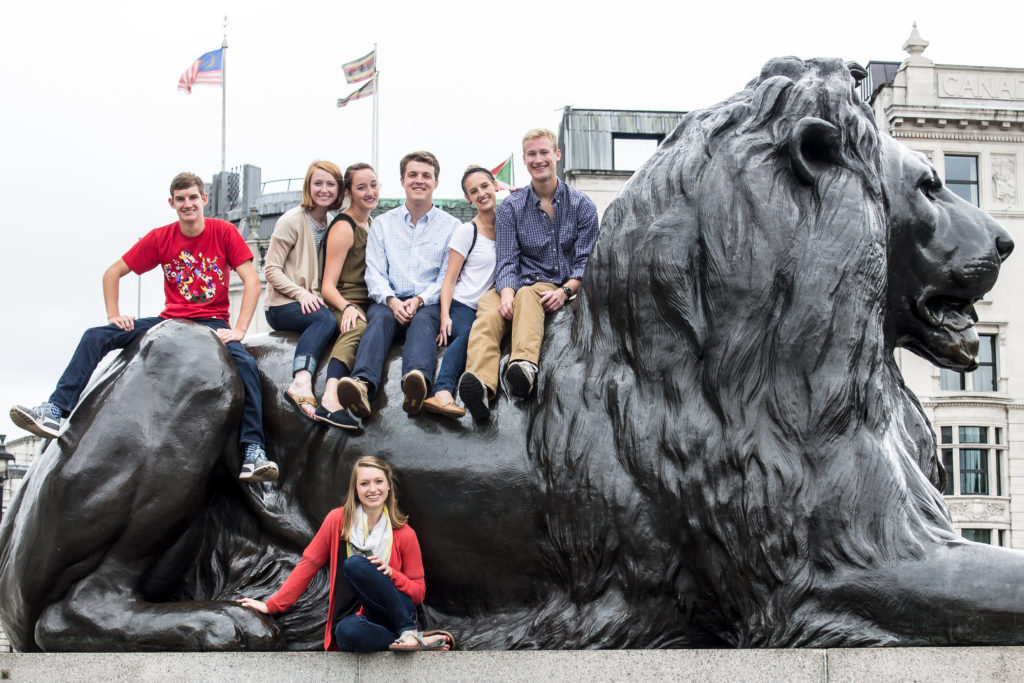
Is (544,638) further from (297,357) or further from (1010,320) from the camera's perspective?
(1010,320)

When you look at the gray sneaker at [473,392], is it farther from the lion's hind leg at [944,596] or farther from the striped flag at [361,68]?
the striped flag at [361,68]

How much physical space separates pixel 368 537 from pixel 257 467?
71 cm

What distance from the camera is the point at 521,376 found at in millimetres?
5371

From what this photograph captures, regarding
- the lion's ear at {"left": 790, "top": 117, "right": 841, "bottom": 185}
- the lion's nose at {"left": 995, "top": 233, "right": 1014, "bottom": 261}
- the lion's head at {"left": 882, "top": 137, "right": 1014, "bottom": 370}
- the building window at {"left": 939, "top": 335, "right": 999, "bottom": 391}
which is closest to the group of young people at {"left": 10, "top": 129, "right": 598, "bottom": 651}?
the lion's ear at {"left": 790, "top": 117, "right": 841, "bottom": 185}

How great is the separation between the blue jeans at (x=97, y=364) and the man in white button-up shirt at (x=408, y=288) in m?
0.53

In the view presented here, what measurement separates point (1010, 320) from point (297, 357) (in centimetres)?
3153

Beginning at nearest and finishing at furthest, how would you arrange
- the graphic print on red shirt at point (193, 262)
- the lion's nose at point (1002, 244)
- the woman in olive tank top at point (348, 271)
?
1. the lion's nose at point (1002, 244)
2. the woman in olive tank top at point (348, 271)
3. the graphic print on red shirt at point (193, 262)

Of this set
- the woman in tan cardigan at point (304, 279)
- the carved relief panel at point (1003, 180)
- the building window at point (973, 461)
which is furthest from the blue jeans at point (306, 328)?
the carved relief panel at point (1003, 180)

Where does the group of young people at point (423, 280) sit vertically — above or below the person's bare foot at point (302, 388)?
above

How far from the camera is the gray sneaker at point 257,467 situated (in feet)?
17.9

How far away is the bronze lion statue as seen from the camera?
4.90 meters

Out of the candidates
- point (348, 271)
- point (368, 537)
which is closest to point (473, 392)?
point (368, 537)

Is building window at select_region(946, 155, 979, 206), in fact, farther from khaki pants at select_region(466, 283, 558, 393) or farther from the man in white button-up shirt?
khaki pants at select_region(466, 283, 558, 393)

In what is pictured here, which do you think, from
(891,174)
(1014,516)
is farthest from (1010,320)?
(891,174)
